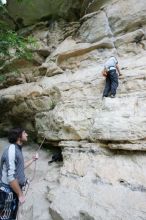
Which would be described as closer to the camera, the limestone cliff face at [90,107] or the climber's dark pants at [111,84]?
the limestone cliff face at [90,107]

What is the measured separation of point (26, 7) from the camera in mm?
14750

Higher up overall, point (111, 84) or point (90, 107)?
point (111, 84)

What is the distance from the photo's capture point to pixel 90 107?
27.3 ft

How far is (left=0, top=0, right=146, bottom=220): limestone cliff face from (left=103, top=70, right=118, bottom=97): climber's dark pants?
27cm

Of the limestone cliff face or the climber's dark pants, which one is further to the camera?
the climber's dark pants

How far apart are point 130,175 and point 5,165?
9.49ft

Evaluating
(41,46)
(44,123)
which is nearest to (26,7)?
(41,46)

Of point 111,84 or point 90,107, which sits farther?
point 111,84

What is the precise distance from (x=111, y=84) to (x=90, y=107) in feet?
3.50

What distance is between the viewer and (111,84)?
862cm

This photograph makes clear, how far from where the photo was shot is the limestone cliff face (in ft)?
19.5

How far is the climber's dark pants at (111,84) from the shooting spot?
8559 millimetres

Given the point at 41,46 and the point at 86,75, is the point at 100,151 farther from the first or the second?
the point at 41,46

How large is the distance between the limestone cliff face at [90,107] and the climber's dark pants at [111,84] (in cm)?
27
